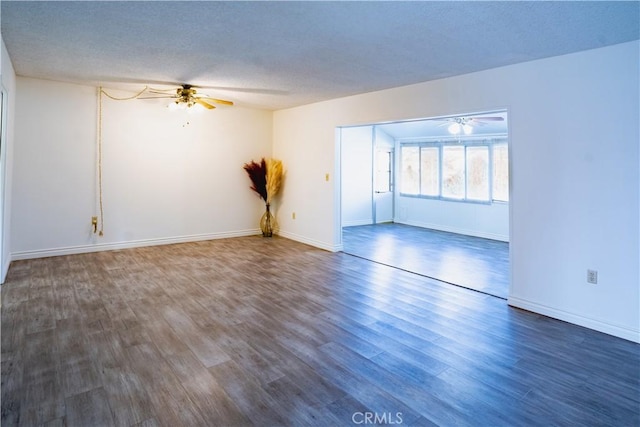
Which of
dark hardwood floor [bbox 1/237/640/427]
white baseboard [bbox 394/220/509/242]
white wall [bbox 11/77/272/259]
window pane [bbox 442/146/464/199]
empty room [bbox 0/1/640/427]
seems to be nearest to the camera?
dark hardwood floor [bbox 1/237/640/427]

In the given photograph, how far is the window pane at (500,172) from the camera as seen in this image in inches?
272

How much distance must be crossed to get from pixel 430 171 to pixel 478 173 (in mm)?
1215

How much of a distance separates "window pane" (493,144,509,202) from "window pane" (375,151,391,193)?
267 centimetres

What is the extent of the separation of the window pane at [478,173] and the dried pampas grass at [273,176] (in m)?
4.13

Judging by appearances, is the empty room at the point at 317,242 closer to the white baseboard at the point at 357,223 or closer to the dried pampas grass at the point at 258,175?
the dried pampas grass at the point at 258,175

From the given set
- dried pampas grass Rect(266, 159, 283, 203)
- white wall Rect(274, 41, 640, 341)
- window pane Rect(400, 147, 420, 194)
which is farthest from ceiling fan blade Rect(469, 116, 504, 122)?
dried pampas grass Rect(266, 159, 283, 203)

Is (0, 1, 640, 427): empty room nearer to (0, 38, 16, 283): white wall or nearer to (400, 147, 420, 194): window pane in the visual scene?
(0, 38, 16, 283): white wall

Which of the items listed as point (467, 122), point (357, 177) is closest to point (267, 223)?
point (357, 177)

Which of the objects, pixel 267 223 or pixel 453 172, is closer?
pixel 267 223

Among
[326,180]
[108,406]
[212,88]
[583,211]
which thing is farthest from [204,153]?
[583,211]

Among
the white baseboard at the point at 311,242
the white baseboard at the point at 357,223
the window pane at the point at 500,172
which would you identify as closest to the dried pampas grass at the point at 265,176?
the white baseboard at the point at 311,242

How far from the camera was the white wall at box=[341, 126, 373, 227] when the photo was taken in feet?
26.9

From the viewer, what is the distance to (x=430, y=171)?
27.2 feet

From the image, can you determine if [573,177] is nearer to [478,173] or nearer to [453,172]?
[478,173]
